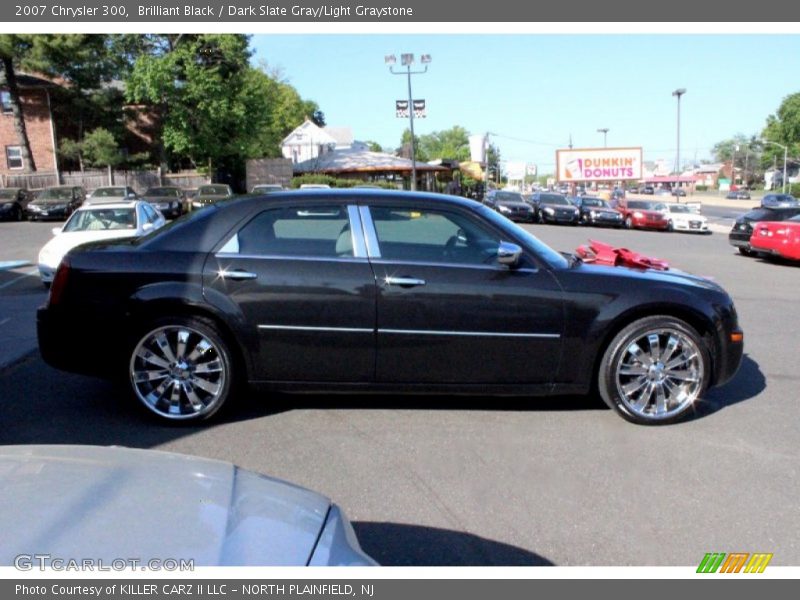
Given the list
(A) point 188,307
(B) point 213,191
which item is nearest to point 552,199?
(B) point 213,191

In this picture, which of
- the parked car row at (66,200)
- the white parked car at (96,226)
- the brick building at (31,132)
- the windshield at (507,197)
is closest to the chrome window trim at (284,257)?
the white parked car at (96,226)

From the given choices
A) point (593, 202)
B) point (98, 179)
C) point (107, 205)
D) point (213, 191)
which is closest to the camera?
point (107, 205)

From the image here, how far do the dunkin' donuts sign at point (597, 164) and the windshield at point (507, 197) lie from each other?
59.7ft

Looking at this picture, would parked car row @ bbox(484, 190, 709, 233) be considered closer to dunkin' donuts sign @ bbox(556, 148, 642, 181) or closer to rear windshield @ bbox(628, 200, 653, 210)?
rear windshield @ bbox(628, 200, 653, 210)

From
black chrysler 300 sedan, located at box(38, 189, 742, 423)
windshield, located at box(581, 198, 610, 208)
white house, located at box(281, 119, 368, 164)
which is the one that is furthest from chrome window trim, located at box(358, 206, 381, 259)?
white house, located at box(281, 119, 368, 164)

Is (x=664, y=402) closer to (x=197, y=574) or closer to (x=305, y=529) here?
(x=305, y=529)

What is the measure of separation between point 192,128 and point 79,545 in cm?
4240

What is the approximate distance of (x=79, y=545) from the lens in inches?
76.1

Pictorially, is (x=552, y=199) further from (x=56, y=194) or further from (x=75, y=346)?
(x=75, y=346)

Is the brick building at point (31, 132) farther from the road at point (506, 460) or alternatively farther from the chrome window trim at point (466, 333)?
the chrome window trim at point (466, 333)

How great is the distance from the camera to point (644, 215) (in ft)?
105

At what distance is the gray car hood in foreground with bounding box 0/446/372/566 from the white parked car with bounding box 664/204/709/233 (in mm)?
30992

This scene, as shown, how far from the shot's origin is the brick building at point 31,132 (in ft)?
139
